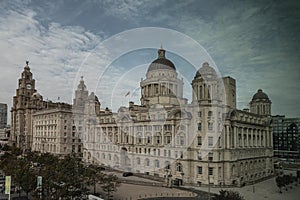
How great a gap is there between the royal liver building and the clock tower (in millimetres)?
29645

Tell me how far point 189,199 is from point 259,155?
22393 millimetres

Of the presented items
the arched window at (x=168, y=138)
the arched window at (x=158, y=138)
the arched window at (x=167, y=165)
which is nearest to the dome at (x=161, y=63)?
the arched window at (x=158, y=138)

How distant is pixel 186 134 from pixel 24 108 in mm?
60826

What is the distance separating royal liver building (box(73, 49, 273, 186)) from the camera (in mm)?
37750

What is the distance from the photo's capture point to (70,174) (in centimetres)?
2903

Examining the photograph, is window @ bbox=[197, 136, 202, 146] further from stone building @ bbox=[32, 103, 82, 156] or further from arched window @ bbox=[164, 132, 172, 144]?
stone building @ bbox=[32, 103, 82, 156]

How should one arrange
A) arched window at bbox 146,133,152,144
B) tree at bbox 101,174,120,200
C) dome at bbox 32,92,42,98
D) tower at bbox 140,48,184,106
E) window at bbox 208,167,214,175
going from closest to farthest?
tree at bbox 101,174,120,200 → window at bbox 208,167,214,175 → arched window at bbox 146,133,152,144 → tower at bbox 140,48,184,106 → dome at bbox 32,92,42,98

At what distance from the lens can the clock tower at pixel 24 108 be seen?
81.6 meters

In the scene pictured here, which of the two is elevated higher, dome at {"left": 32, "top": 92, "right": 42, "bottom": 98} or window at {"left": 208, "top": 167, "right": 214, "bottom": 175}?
dome at {"left": 32, "top": 92, "right": 42, "bottom": 98}

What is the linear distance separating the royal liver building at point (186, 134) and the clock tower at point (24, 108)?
2964cm

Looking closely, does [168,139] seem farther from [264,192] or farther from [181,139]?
[264,192]

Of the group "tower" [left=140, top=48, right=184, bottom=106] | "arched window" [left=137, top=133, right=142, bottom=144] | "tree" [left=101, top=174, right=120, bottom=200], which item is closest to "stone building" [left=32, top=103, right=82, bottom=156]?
"arched window" [left=137, top=133, right=142, bottom=144]

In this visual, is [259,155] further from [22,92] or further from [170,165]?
[22,92]

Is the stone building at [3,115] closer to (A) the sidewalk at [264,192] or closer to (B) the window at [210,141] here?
(B) the window at [210,141]
